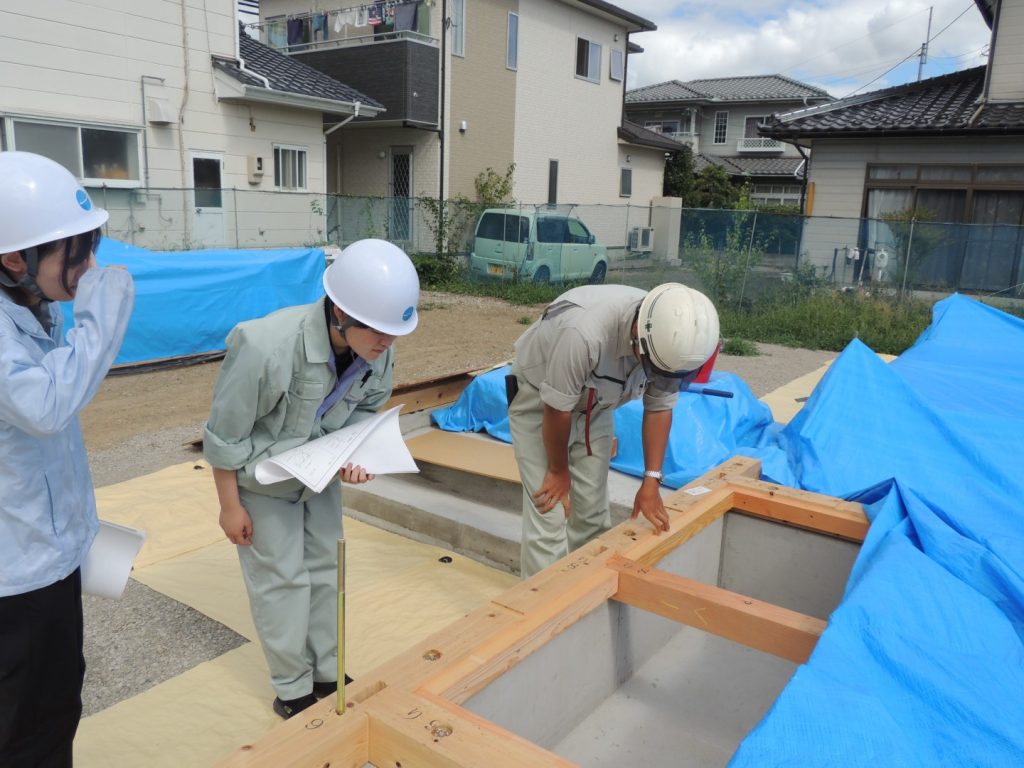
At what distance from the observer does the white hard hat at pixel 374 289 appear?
1.92 meters

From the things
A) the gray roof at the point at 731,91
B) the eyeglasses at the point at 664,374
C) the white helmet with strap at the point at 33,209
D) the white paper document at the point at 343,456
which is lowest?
the white paper document at the point at 343,456

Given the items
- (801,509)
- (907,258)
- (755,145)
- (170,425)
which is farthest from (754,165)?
(801,509)

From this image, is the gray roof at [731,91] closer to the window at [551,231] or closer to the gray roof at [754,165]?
the gray roof at [754,165]

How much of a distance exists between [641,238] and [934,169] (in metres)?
5.93

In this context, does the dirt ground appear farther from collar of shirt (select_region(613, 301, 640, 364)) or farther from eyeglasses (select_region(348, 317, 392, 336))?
collar of shirt (select_region(613, 301, 640, 364))

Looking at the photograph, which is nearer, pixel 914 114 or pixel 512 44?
pixel 914 114

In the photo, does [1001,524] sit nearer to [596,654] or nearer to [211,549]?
[596,654]

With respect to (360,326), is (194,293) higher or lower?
lower

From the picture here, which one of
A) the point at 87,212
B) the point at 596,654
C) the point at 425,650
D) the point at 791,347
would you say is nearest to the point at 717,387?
the point at 596,654

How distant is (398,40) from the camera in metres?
14.1

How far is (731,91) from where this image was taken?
1307 inches

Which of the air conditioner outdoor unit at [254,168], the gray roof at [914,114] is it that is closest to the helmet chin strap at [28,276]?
the air conditioner outdoor unit at [254,168]

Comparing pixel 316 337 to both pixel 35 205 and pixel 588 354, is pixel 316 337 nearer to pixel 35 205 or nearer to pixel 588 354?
pixel 35 205

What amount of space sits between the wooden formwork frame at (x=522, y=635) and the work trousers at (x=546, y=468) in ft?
1.13
